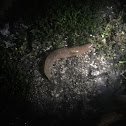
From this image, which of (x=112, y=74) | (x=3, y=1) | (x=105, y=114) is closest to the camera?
(x=3, y=1)

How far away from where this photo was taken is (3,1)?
4.18 metres

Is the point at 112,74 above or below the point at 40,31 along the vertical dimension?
below

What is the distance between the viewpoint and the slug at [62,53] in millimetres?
4844

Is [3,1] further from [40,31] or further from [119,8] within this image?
[119,8]

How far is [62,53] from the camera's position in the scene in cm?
493

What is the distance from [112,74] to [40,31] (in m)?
2.92

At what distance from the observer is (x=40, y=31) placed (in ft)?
16.4

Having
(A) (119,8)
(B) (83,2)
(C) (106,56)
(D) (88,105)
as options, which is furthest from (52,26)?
(D) (88,105)

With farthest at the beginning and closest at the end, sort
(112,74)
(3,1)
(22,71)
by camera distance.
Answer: (112,74)
(22,71)
(3,1)

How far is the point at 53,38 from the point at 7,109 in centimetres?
273

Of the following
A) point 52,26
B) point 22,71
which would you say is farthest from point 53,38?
point 22,71

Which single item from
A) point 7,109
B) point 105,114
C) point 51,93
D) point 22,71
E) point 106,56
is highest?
point 106,56

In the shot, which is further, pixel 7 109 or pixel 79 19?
pixel 79 19

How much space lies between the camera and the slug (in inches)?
191
